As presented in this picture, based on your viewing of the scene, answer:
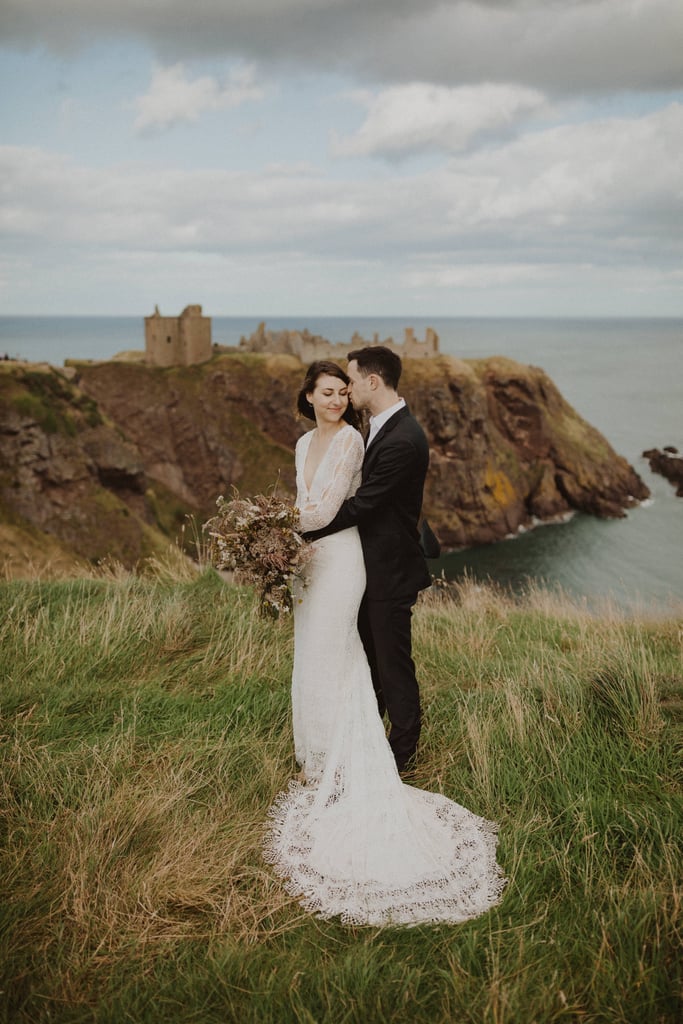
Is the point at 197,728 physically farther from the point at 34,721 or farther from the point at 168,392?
the point at 168,392

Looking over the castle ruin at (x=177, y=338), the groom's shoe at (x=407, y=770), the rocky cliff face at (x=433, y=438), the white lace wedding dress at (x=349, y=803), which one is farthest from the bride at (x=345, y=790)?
the castle ruin at (x=177, y=338)

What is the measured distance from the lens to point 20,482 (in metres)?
49.4

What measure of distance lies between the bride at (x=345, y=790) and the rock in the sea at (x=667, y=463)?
7909 cm

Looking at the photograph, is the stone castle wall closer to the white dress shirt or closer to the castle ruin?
the castle ruin

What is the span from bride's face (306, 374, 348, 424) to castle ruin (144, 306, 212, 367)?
2830 inches

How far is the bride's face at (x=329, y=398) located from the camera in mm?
4266

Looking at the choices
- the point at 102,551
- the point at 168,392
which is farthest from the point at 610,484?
the point at 102,551

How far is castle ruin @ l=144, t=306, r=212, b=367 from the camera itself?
2867 inches

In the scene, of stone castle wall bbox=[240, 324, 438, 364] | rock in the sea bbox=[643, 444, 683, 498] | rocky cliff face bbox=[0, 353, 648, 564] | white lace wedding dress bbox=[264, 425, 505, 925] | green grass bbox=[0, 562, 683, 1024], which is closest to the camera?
green grass bbox=[0, 562, 683, 1024]

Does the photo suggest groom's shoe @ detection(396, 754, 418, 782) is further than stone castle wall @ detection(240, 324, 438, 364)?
No

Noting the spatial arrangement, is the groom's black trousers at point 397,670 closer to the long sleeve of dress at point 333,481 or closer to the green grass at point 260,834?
the green grass at point 260,834

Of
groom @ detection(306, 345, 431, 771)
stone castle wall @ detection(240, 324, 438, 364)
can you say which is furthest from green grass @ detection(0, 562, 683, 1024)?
stone castle wall @ detection(240, 324, 438, 364)

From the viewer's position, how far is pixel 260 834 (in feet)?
12.2

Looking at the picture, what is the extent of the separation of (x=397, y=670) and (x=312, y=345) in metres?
72.5
